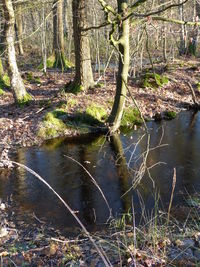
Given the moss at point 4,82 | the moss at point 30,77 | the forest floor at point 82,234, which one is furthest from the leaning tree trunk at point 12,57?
the moss at point 30,77

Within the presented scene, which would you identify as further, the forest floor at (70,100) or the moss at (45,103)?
the moss at (45,103)

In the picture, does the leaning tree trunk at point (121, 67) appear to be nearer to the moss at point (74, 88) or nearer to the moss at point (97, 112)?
the moss at point (97, 112)

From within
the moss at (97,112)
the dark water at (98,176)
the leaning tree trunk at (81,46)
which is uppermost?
the leaning tree trunk at (81,46)

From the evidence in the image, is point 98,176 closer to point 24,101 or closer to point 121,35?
point 121,35

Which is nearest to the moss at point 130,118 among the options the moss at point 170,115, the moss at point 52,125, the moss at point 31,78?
the moss at point 170,115

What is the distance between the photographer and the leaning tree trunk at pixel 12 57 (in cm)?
1362

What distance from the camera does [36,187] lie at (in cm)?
913

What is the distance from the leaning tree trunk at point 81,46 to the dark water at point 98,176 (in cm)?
355

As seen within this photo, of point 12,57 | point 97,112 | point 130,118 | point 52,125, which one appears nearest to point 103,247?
point 52,125

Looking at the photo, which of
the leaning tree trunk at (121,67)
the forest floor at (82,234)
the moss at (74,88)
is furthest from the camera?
the moss at (74,88)

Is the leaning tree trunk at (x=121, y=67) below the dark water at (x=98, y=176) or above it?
above

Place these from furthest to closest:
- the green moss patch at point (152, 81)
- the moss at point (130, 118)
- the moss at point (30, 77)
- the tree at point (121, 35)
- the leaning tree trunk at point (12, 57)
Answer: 1. the moss at point (30, 77)
2. the green moss patch at point (152, 81)
3. the moss at point (130, 118)
4. the leaning tree trunk at point (12, 57)
5. the tree at point (121, 35)

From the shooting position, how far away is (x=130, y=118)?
14.7 m

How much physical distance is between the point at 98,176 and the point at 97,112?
487cm
